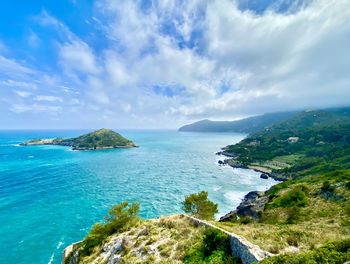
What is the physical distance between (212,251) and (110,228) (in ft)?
81.7

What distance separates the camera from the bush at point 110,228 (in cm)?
3728

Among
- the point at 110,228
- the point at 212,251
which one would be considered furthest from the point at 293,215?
the point at 110,228

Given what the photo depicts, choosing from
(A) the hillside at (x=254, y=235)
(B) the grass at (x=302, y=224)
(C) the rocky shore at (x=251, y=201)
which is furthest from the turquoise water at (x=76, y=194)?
(B) the grass at (x=302, y=224)

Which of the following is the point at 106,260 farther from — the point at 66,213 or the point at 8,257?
the point at 66,213

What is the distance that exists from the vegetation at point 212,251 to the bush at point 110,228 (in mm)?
20009

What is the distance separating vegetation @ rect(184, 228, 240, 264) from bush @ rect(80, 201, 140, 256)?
65.6 ft

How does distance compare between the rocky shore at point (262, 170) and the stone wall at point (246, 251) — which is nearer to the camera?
the stone wall at point (246, 251)

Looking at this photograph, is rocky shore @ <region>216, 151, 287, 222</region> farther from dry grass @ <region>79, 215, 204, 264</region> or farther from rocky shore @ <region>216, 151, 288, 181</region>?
dry grass @ <region>79, 215, 204, 264</region>

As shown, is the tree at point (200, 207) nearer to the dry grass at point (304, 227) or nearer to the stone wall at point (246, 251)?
the dry grass at point (304, 227)

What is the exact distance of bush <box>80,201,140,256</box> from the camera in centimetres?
3728

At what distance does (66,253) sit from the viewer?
43875mm

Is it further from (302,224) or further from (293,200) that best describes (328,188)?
(302,224)

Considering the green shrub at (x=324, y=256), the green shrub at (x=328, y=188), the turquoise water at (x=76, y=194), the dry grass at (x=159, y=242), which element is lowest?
the turquoise water at (x=76, y=194)

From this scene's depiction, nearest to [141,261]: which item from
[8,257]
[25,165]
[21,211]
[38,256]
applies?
[38,256]
